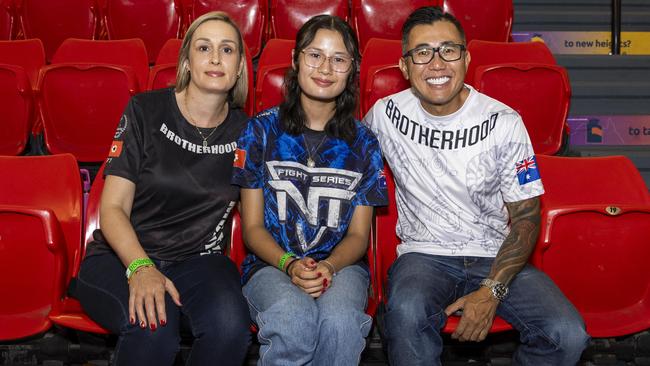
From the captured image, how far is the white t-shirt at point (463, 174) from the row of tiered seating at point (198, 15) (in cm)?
170

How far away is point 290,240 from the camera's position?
184 cm

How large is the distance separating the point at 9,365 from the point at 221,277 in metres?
0.71

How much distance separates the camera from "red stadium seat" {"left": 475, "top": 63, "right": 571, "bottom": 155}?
2572mm

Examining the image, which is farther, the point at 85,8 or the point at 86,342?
the point at 85,8

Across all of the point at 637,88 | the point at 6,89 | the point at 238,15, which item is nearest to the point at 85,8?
the point at 238,15

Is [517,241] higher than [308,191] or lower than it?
lower

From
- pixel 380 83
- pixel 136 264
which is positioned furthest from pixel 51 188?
pixel 380 83

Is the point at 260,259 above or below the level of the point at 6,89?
below

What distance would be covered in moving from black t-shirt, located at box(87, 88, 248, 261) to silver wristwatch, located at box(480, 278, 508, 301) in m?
0.69

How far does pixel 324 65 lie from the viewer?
183 centimetres

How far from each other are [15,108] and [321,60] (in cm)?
144

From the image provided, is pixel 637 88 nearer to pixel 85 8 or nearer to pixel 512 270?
pixel 512 270

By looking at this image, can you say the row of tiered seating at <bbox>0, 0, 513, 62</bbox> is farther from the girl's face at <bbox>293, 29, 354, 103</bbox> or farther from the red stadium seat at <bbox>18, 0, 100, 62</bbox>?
the girl's face at <bbox>293, 29, 354, 103</bbox>

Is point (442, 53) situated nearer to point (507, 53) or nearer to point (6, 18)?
point (507, 53)
